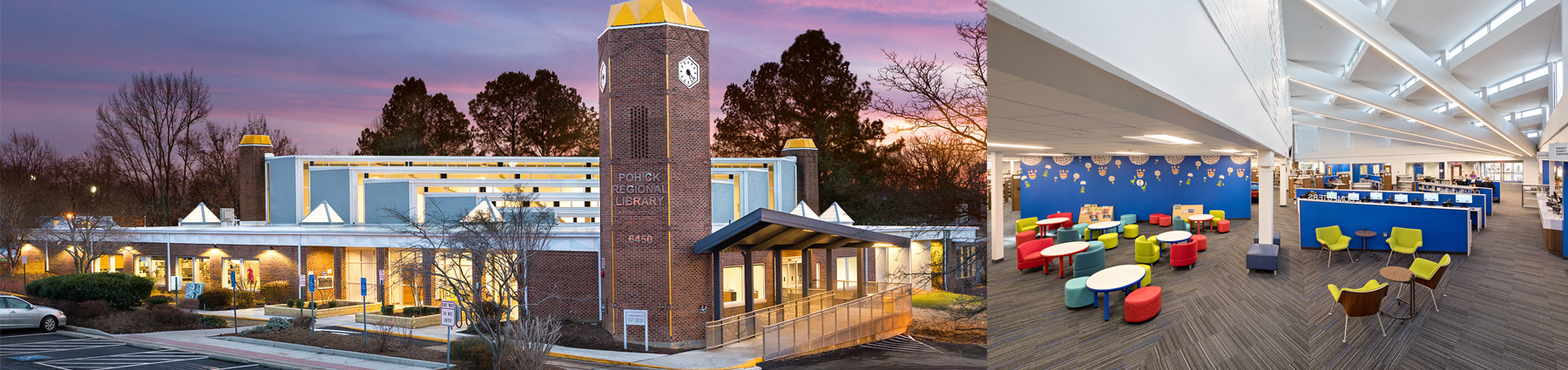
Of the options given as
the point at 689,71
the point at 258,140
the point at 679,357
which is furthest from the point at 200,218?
the point at 258,140

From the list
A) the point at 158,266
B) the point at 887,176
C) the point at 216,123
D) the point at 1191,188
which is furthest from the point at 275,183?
the point at 1191,188

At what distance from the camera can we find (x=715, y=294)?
38.3 feet

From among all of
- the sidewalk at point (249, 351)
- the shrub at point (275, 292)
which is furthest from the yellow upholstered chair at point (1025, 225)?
the shrub at point (275, 292)

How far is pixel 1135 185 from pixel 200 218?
23323 millimetres

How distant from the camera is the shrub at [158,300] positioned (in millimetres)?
8327

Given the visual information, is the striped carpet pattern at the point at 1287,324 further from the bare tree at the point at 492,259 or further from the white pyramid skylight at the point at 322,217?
the white pyramid skylight at the point at 322,217

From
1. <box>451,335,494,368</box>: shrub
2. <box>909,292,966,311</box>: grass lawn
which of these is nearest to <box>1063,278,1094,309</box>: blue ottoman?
<box>909,292,966,311</box>: grass lawn

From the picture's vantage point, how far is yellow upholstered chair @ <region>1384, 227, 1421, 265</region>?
511 inches

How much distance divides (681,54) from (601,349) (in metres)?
5.13

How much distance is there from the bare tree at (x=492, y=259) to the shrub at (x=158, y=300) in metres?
3.19

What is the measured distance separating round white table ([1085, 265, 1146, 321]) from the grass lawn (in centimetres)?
379


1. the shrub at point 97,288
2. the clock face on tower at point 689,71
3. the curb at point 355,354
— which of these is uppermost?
the clock face on tower at point 689,71

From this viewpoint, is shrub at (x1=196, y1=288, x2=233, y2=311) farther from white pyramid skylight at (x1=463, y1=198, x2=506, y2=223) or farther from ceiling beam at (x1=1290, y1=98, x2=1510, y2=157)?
ceiling beam at (x1=1290, y1=98, x2=1510, y2=157)

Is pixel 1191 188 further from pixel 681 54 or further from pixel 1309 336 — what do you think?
pixel 681 54
